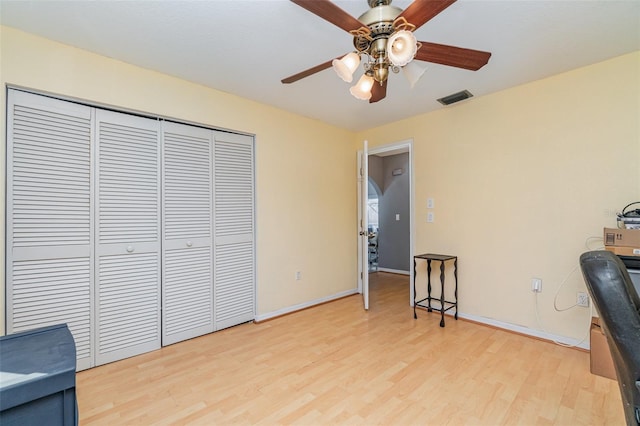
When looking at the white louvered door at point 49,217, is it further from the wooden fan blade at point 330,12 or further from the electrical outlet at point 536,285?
the electrical outlet at point 536,285

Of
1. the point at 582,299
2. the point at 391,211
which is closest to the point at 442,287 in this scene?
the point at 582,299

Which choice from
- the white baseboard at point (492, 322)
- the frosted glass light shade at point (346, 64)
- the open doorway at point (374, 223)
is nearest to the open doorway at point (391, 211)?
the open doorway at point (374, 223)

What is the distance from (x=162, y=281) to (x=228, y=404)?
1320 mm

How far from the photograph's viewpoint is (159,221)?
2.66 m

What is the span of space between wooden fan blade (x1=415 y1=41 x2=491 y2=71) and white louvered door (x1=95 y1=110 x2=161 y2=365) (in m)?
2.30

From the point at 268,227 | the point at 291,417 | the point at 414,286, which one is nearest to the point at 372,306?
the point at 414,286

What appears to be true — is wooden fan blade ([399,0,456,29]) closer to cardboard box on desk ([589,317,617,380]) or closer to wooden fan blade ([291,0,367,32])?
wooden fan blade ([291,0,367,32])

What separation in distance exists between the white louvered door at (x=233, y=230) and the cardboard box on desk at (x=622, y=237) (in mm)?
3087

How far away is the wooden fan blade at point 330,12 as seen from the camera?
3.97 ft

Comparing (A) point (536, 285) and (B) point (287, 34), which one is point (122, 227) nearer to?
(B) point (287, 34)

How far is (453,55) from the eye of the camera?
1568 mm

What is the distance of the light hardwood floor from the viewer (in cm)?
174

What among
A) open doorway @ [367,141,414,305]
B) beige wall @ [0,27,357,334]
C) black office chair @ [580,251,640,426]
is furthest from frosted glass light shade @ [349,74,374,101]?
open doorway @ [367,141,414,305]

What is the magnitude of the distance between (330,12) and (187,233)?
230 centimetres
